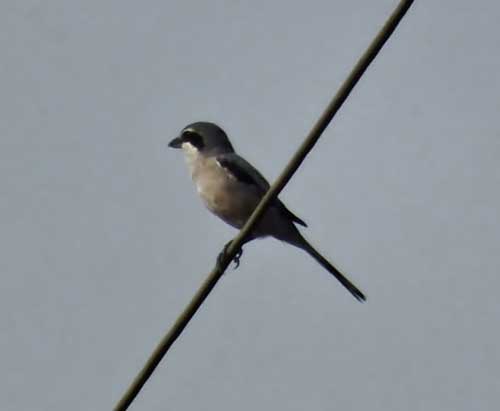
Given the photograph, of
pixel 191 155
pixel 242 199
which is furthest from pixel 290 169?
pixel 191 155

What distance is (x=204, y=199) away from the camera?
8453 mm

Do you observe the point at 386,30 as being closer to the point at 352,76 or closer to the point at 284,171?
the point at 352,76

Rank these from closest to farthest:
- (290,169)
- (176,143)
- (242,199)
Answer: (290,169) → (242,199) → (176,143)

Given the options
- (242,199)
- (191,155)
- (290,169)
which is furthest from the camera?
(191,155)

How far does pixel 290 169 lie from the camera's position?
5.02 m

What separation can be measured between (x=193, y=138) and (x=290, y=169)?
395 centimetres

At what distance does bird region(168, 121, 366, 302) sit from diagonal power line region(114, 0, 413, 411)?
2.97 m

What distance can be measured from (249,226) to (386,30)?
3.99 feet

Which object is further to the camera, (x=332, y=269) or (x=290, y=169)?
(x=332, y=269)

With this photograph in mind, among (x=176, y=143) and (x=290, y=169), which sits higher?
(x=176, y=143)

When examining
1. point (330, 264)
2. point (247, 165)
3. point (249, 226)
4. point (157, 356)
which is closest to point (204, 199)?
point (247, 165)

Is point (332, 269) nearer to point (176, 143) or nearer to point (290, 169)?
point (176, 143)

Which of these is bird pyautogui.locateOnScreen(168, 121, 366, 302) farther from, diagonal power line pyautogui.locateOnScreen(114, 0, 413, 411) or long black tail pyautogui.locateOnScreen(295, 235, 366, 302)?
diagonal power line pyautogui.locateOnScreen(114, 0, 413, 411)

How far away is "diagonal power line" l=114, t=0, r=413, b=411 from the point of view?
4.60 m
